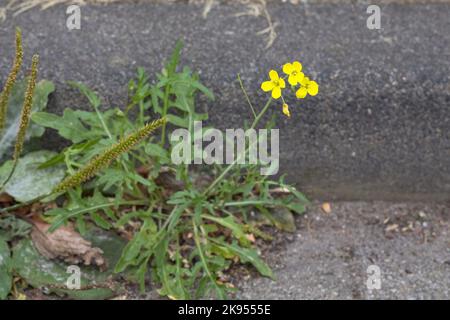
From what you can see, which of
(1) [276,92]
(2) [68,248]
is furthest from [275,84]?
(2) [68,248]

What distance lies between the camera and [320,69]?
2.59m

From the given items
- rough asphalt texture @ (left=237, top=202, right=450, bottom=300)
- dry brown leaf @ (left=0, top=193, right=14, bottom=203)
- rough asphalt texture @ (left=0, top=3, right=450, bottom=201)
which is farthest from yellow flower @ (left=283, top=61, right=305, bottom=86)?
dry brown leaf @ (left=0, top=193, right=14, bottom=203)

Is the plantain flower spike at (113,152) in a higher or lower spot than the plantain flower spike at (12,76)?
lower

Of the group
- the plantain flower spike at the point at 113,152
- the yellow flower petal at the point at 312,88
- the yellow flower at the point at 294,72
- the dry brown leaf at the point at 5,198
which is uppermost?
the yellow flower at the point at 294,72

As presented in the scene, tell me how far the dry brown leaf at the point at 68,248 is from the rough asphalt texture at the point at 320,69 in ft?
1.10

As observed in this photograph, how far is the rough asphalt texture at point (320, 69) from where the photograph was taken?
2586mm

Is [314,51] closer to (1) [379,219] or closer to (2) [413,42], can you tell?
(2) [413,42]

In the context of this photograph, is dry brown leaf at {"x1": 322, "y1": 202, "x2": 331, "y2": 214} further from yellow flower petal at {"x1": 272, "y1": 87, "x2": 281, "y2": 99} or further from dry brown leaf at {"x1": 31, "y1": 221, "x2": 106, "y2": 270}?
dry brown leaf at {"x1": 31, "y1": 221, "x2": 106, "y2": 270}

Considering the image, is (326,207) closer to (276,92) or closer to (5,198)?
(276,92)

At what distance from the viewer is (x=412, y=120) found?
103 inches

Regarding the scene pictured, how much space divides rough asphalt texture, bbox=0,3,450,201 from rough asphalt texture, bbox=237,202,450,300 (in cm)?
8

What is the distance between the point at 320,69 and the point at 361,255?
1.99ft

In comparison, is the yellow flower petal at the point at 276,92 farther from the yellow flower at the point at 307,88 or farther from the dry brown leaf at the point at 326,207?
the dry brown leaf at the point at 326,207

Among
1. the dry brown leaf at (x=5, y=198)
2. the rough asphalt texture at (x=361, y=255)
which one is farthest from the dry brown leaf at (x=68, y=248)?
the rough asphalt texture at (x=361, y=255)
